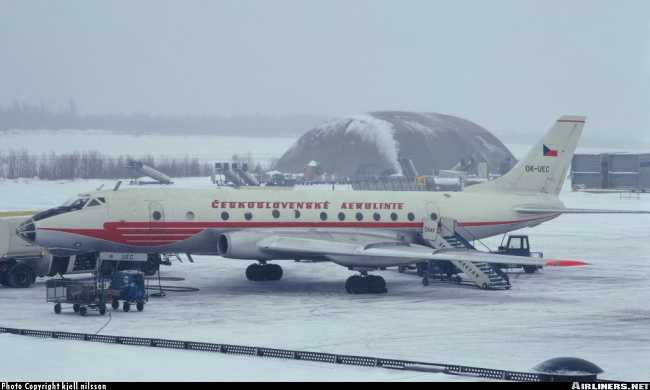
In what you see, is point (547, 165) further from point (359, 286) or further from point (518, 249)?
point (359, 286)

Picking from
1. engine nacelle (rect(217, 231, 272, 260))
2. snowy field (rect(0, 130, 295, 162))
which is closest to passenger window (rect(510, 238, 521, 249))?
engine nacelle (rect(217, 231, 272, 260))

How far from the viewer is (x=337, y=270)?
42.2 metres

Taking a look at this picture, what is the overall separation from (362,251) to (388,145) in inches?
3749

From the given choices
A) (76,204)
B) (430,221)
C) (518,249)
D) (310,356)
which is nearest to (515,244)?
(518,249)

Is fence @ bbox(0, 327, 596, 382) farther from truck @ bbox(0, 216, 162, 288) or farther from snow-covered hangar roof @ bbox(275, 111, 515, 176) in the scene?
snow-covered hangar roof @ bbox(275, 111, 515, 176)

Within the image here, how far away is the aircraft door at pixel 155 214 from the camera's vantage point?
116 ft

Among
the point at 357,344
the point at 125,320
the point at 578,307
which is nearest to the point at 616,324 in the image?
the point at 578,307

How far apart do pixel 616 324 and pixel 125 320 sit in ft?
43.3

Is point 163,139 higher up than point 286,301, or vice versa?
point 163,139

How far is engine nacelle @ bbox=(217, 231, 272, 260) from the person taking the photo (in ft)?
116

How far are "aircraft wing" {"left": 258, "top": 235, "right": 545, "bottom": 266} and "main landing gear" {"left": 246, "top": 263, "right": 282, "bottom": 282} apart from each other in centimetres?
305

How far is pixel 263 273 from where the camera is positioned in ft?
127

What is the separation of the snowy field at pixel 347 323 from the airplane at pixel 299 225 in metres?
1.28

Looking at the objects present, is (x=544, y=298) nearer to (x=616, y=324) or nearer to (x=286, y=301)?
(x=616, y=324)
